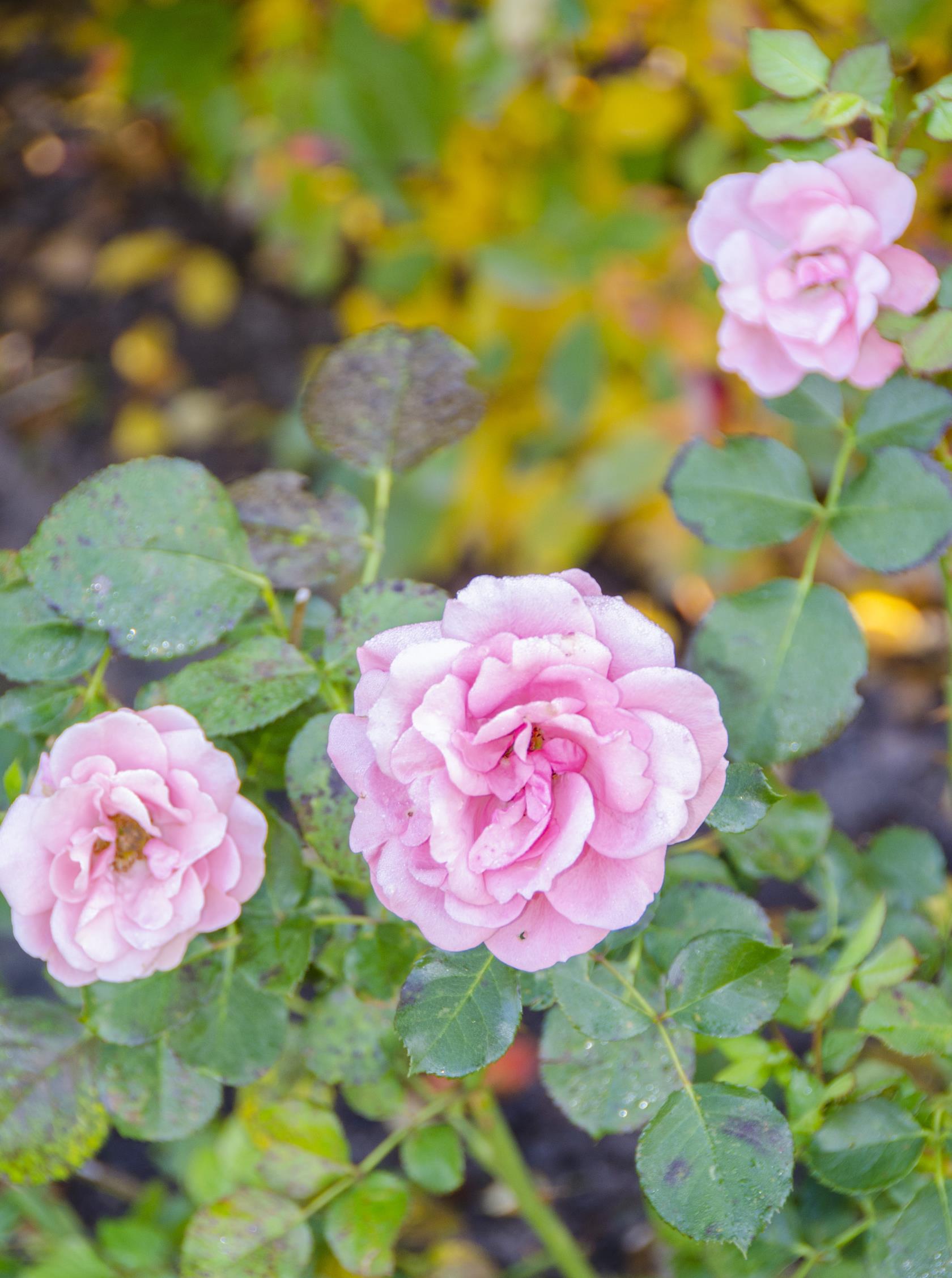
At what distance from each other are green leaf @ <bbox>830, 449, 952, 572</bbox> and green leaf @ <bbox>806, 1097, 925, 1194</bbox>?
0.31 meters

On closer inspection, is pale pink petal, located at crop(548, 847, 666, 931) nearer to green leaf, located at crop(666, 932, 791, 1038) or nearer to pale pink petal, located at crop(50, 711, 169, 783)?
green leaf, located at crop(666, 932, 791, 1038)

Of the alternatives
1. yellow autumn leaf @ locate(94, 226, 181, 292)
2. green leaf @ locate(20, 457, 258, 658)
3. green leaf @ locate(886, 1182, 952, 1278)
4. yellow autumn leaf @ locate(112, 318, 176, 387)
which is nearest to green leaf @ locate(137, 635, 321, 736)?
green leaf @ locate(20, 457, 258, 658)

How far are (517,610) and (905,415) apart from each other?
12.7 inches

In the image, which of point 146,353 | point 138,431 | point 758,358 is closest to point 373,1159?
point 758,358

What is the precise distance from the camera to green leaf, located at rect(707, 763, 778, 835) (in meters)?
0.49

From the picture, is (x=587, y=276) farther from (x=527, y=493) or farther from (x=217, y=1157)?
(x=217, y=1157)

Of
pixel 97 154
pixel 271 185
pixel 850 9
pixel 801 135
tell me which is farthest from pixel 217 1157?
pixel 97 154

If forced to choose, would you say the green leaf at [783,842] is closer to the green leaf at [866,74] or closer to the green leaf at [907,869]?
the green leaf at [907,869]

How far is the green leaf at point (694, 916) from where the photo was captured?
63 cm

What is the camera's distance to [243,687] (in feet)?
1.95

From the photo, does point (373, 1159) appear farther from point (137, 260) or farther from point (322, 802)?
point (137, 260)

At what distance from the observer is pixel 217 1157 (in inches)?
40.2

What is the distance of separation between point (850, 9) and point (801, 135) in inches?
33.5

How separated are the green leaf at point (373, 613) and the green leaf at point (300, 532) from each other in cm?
8
